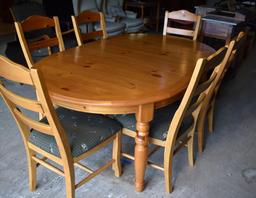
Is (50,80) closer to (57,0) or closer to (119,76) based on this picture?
(119,76)

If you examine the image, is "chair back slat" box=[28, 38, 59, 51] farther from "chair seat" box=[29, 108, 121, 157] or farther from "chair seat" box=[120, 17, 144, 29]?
"chair seat" box=[120, 17, 144, 29]

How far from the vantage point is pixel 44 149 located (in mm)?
1371

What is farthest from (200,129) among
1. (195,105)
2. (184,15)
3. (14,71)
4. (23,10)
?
(23,10)

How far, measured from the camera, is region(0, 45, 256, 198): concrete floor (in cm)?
163

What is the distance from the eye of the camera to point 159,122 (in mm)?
1554

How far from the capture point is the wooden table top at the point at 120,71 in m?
1.29

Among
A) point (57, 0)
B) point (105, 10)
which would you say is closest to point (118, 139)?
point (57, 0)

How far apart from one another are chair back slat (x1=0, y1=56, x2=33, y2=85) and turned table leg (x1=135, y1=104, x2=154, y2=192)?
0.53 meters

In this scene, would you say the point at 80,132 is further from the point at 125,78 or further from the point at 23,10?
the point at 23,10

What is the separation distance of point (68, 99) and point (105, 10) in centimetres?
345

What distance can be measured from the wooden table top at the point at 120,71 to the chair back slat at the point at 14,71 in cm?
26

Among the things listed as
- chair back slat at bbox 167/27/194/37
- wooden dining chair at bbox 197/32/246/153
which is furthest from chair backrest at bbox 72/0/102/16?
wooden dining chair at bbox 197/32/246/153

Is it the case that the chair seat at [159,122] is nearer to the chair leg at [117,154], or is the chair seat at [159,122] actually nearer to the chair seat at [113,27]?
the chair leg at [117,154]

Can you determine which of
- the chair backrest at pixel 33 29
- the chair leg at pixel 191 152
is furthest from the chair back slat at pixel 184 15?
the chair leg at pixel 191 152
